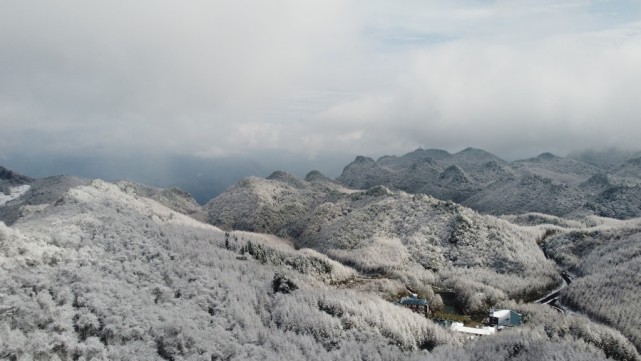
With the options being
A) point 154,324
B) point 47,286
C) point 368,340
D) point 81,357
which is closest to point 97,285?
point 47,286

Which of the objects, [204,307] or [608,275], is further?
[608,275]

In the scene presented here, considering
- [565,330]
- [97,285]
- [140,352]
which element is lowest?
[565,330]

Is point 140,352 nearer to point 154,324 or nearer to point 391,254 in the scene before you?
point 154,324

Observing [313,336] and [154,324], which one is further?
[313,336]

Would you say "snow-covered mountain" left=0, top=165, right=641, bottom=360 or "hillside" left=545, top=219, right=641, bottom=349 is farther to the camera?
"hillside" left=545, top=219, right=641, bottom=349

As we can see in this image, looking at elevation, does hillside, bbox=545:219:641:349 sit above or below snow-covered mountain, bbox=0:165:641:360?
below

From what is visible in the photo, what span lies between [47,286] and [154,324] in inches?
803

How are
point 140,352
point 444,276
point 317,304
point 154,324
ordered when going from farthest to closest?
point 444,276
point 317,304
point 154,324
point 140,352

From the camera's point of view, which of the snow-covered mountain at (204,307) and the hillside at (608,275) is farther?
the hillside at (608,275)

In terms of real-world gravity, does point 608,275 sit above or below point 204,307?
below

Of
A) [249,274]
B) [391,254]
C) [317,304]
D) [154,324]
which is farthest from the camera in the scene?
[391,254]

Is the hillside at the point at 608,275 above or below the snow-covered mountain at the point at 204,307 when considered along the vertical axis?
below

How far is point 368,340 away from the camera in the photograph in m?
98.4

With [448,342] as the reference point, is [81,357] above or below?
above
